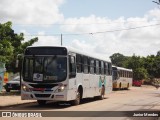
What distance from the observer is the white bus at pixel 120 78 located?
4622cm

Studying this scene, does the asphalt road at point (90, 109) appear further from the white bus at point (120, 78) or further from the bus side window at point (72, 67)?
the white bus at point (120, 78)

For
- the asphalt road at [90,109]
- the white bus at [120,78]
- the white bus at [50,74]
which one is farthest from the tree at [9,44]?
the white bus at [120,78]

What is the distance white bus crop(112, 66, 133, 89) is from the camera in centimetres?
4622

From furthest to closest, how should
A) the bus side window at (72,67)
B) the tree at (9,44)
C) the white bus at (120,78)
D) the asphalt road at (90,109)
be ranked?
the white bus at (120,78)
the tree at (9,44)
the bus side window at (72,67)
the asphalt road at (90,109)

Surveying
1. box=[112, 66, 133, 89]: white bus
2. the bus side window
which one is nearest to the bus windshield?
the bus side window

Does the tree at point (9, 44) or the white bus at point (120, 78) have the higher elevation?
the tree at point (9, 44)

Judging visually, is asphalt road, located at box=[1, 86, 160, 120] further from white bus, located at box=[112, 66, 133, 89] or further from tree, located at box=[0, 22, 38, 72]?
white bus, located at box=[112, 66, 133, 89]

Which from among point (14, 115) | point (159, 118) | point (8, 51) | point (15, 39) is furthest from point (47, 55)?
point (15, 39)

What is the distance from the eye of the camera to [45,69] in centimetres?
1900

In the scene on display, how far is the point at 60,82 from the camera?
61.8ft

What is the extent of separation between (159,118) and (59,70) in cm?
578

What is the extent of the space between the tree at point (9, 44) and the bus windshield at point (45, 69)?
878 centimetres

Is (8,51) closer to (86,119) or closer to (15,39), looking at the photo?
(15,39)

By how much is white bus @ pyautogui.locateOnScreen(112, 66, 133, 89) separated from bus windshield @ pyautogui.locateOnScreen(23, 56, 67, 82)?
2706 cm
